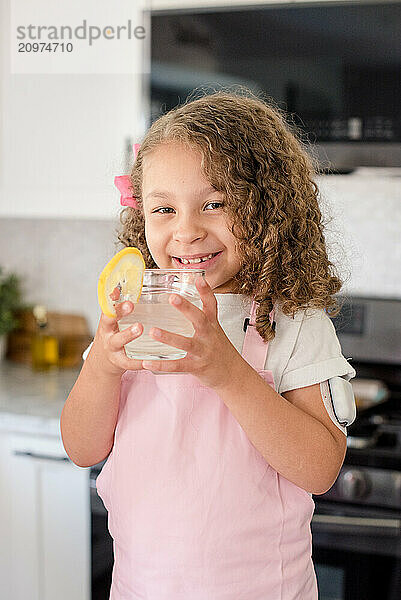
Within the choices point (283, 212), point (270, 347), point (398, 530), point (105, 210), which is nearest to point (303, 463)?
point (270, 347)

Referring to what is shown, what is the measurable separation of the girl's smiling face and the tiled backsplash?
1.21m

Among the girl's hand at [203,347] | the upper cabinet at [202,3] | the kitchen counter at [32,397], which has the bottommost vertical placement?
the kitchen counter at [32,397]

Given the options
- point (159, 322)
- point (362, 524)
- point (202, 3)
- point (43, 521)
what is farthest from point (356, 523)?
point (202, 3)

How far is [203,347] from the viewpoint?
0.74 metres

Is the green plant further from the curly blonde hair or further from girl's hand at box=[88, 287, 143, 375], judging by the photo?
girl's hand at box=[88, 287, 143, 375]

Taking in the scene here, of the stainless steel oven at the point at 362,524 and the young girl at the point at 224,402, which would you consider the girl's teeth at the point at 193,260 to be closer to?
the young girl at the point at 224,402

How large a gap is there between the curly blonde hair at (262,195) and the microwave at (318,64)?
0.78 m

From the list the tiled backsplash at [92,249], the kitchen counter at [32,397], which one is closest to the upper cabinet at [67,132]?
the tiled backsplash at [92,249]

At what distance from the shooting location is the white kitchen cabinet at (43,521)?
5.98 ft

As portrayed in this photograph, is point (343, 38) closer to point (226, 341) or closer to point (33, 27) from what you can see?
point (33, 27)

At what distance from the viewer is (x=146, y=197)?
2.92ft

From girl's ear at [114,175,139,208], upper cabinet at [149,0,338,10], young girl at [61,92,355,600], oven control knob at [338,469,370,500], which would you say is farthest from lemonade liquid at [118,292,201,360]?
upper cabinet at [149,0,338,10]

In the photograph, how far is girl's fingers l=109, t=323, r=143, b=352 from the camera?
2.37 feet

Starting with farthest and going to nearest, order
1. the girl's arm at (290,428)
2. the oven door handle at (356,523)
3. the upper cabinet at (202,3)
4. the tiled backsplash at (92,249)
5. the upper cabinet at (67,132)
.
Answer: the tiled backsplash at (92,249)
the upper cabinet at (67,132)
the upper cabinet at (202,3)
the oven door handle at (356,523)
the girl's arm at (290,428)
